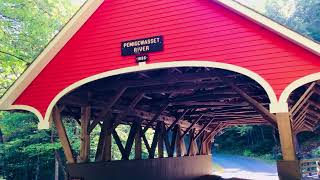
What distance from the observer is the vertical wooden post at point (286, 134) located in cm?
686

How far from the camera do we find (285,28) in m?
6.91

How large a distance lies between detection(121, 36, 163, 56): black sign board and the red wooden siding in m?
0.13

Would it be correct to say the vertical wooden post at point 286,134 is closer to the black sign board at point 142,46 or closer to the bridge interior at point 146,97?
the bridge interior at point 146,97

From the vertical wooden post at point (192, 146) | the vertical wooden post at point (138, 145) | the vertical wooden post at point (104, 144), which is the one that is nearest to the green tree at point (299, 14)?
the vertical wooden post at point (192, 146)

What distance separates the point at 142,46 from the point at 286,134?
13.2ft

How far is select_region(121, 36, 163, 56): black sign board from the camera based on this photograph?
8227 mm

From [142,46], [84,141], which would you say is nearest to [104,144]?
[84,141]

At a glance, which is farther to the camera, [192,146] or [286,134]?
[192,146]

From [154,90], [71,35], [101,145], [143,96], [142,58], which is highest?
[71,35]

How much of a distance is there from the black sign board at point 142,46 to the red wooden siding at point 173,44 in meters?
0.13

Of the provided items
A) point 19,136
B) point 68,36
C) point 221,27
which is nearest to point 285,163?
point 221,27

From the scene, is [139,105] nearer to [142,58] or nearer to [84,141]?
[84,141]

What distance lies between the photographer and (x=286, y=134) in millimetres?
6859

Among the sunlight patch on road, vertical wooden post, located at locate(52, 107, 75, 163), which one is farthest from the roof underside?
the sunlight patch on road
